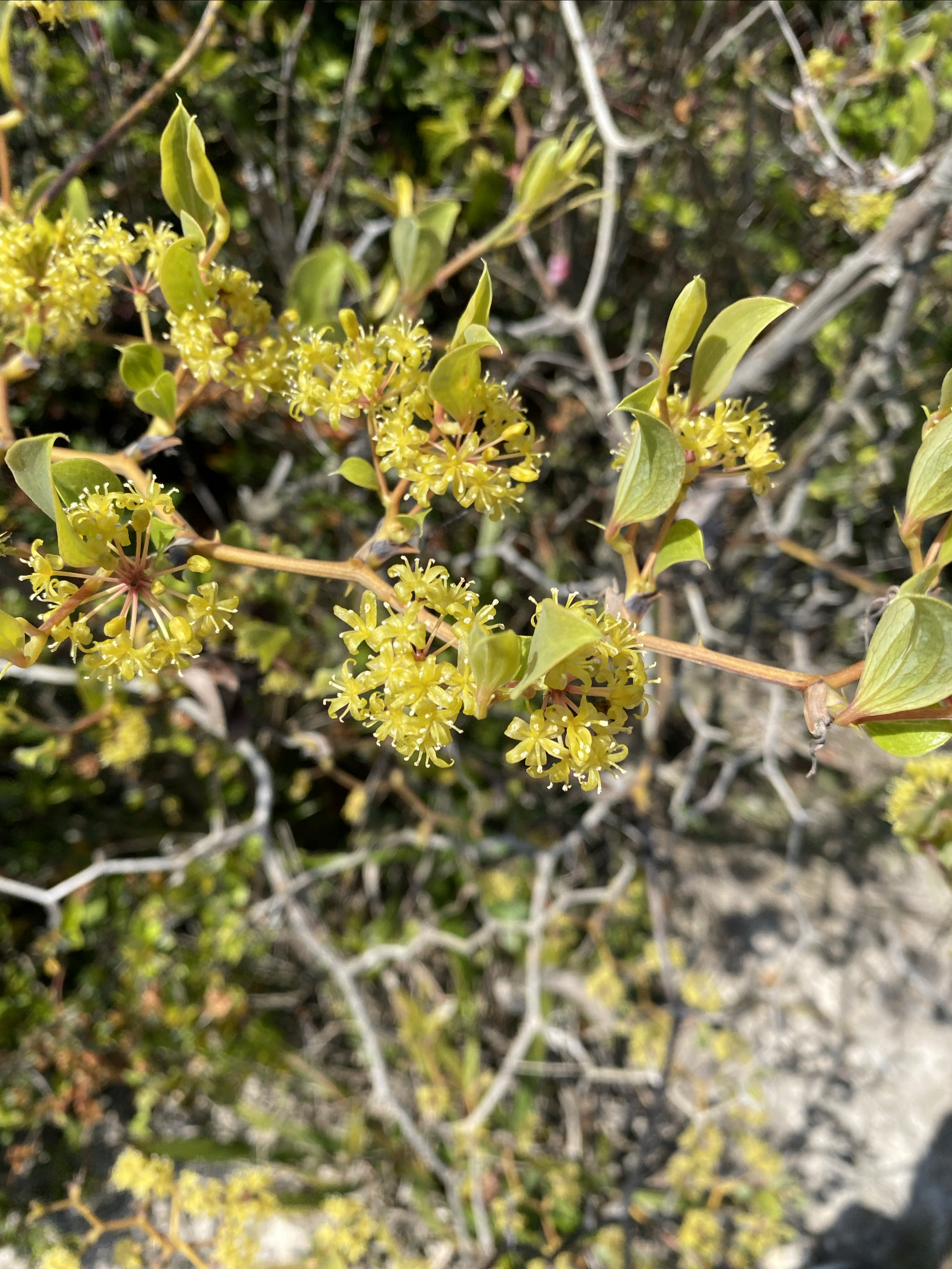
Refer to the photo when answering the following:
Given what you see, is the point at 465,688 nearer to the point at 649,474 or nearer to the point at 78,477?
the point at 649,474

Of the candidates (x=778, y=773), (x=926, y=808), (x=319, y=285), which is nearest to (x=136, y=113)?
(x=319, y=285)

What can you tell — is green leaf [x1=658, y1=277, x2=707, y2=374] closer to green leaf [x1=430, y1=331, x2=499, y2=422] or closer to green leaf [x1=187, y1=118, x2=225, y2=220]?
green leaf [x1=430, y1=331, x2=499, y2=422]

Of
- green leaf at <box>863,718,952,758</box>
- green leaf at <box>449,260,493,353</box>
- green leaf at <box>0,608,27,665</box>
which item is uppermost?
green leaf at <box>449,260,493,353</box>

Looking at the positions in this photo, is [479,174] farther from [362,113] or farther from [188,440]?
[188,440]

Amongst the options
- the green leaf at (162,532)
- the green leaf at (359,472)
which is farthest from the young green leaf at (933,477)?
the green leaf at (162,532)

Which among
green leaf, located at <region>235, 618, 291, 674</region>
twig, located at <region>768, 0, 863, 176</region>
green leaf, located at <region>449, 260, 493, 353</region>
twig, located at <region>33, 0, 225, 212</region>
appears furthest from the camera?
twig, located at <region>768, 0, 863, 176</region>

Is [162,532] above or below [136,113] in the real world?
below

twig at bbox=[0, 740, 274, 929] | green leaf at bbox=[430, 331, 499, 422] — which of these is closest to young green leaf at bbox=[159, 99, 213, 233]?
green leaf at bbox=[430, 331, 499, 422]
